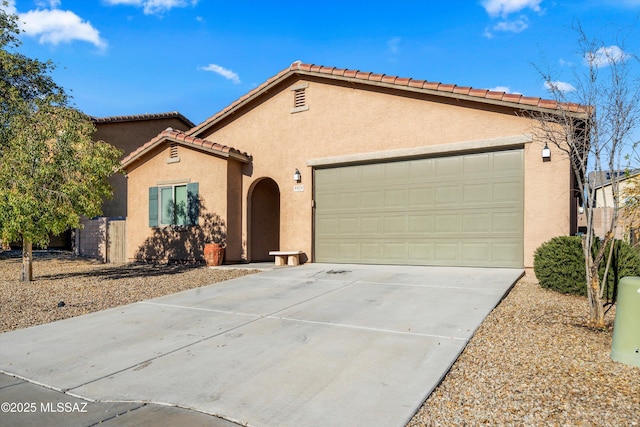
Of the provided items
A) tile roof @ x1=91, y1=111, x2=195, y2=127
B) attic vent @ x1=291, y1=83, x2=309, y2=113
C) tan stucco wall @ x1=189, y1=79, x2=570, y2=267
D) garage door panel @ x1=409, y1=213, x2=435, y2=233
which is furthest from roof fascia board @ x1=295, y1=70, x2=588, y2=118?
tile roof @ x1=91, y1=111, x2=195, y2=127

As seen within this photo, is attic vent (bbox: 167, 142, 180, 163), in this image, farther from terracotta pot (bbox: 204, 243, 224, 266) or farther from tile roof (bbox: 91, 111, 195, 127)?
tile roof (bbox: 91, 111, 195, 127)

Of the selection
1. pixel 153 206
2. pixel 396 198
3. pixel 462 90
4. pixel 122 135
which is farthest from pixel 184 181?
pixel 122 135

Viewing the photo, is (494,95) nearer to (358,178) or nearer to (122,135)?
(358,178)

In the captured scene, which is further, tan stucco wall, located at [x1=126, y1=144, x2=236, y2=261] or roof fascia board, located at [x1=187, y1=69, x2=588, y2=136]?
tan stucco wall, located at [x1=126, y1=144, x2=236, y2=261]

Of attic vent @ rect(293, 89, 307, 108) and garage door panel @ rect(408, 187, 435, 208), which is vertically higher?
attic vent @ rect(293, 89, 307, 108)

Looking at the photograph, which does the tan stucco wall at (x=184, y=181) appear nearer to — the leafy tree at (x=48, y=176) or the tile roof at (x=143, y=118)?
the leafy tree at (x=48, y=176)

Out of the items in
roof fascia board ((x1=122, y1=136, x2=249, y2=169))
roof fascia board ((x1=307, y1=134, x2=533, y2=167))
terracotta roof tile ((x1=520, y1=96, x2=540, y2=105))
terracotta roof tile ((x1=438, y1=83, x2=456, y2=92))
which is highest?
terracotta roof tile ((x1=438, y1=83, x2=456, y2=92))

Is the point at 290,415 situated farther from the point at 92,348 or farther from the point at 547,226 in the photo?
the point at 547,226

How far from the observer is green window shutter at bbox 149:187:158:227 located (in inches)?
535

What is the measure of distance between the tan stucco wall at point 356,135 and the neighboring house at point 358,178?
0.03 meters

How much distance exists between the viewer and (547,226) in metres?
8.81

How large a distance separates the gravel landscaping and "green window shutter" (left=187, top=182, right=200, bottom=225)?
4435 mm

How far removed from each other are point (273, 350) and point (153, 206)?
412 inches

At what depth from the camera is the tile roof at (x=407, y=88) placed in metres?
8.81
